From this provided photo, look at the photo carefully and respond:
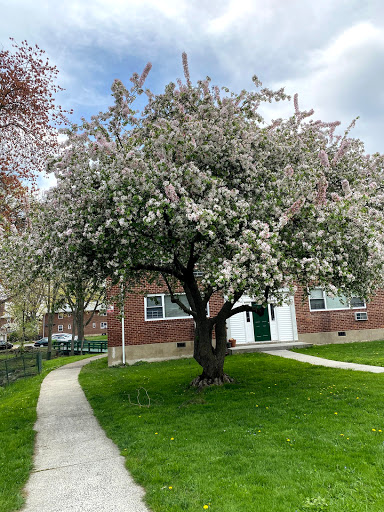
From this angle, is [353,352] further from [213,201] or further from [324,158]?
[213,201]

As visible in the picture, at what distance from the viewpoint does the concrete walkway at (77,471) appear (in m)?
4.83

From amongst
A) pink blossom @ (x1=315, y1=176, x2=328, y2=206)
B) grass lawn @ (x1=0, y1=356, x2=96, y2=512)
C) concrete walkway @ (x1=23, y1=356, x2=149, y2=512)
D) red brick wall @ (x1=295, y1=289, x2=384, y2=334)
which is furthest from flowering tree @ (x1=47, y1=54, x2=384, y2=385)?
red brick wall @ (x1=295, y1=289, x2=384, y2=334)

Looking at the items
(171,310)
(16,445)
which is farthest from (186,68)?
(171,310)

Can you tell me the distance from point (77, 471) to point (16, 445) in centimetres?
225

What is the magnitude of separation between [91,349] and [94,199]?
31705 millimetres

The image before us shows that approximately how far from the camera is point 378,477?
4.88 meters

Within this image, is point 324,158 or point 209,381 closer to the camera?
point 324,158

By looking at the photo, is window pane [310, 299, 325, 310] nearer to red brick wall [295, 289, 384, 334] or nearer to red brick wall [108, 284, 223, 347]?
red brick wall [295, 289, 384, 334]

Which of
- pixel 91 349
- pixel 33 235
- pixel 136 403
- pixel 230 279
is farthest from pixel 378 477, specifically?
pixel 91 349

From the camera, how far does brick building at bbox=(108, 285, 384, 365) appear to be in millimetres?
19562

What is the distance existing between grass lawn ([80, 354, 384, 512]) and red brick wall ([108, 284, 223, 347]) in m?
7.07

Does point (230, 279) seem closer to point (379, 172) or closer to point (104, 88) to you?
point (104, 88)

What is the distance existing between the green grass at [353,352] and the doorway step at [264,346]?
1.74ft

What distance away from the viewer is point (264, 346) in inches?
776
